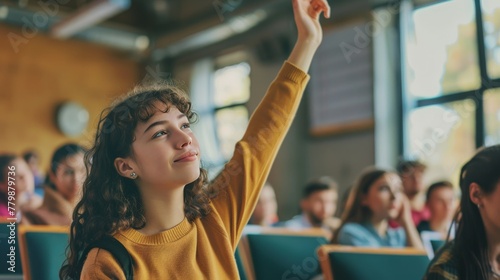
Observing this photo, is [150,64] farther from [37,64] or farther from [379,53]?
[379,53]

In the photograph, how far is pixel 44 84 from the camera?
9.12 m

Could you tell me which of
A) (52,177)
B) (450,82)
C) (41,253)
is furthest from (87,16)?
(41,253)

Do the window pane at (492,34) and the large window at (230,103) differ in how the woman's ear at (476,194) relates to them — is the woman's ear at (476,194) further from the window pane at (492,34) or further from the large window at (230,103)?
the large window at (230,103)

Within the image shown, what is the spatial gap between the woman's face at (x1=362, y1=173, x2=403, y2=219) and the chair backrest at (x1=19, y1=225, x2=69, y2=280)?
6.58 ft

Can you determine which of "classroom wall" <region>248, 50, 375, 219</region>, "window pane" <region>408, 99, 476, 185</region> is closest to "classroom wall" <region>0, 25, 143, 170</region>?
"classroom wall" <region>248, 50, 375, 219</region>

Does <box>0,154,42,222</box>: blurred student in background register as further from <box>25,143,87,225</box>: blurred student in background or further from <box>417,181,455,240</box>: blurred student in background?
<box>417,181,455,240</box>: blurred student in background

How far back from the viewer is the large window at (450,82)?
224 inches

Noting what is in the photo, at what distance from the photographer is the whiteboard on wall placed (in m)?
6.72

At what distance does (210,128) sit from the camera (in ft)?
29.8

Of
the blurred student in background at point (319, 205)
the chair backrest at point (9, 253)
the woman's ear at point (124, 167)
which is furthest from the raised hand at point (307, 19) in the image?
the blurred student in background at point (319, 205)

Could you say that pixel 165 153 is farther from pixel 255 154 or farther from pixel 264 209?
pixel 264 209

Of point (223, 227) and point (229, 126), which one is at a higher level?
point (229, 126)

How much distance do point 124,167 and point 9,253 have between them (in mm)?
723

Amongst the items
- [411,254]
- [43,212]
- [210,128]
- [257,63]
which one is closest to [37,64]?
[210,128]
